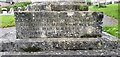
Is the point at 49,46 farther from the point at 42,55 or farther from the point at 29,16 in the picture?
the point at 29,16

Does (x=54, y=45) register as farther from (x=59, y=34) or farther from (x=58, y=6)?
(x=58, y=6)

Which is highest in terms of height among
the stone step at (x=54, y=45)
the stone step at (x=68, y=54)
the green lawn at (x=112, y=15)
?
the stone step at (x=54, y=45)

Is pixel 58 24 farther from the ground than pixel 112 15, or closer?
farther from the ground

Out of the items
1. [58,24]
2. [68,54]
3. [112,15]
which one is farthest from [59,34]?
[112,15]

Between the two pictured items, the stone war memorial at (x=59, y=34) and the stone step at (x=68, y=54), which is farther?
the stone war memorial at (x=59, y=34)

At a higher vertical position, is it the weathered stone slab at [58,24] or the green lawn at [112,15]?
the weathered stone slab at [58,24]

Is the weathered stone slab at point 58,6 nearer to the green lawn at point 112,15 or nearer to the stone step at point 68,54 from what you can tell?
the stone step at point 68,54

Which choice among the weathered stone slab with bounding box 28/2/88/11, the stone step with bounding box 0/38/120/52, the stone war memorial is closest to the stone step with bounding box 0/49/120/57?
the stone war memorial

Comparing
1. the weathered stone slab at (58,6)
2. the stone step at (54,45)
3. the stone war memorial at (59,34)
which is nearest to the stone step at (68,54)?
the stone war memorial at (59,34)

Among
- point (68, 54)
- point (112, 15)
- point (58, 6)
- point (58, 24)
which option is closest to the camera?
point (68, 54)
